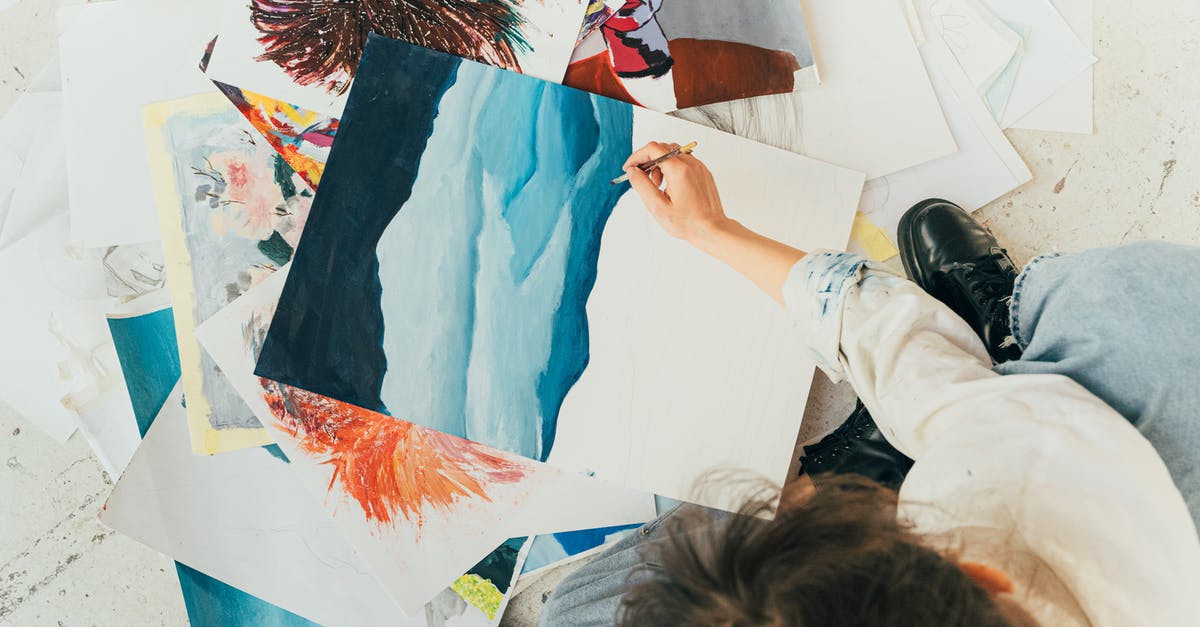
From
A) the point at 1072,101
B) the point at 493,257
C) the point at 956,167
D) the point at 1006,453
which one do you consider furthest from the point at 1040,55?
the point at 493,257

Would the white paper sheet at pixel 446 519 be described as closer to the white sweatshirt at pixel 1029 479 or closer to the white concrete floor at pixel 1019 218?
the white concrete floor at pixel 1019 218

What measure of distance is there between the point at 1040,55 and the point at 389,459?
4.09 ft

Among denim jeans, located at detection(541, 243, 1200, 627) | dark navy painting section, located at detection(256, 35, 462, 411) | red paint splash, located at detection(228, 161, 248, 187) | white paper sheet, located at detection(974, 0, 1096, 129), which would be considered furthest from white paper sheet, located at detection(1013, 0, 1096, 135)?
red paint splash, located at detection(228, 161, 248, 187)

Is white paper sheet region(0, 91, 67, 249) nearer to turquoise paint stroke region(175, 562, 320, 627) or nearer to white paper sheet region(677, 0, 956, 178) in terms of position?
turquoise paint stroke region(175, 562, 320, 627)

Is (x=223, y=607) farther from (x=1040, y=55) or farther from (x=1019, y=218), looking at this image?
(x=1040, y=55)

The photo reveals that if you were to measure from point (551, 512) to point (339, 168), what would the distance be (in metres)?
0.64

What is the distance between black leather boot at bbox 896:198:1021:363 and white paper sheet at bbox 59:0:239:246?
1.17m

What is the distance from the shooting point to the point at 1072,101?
1198 millimetres

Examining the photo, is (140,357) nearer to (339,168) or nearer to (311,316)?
(311,316)

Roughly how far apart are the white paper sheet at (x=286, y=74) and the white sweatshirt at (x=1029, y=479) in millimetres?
634

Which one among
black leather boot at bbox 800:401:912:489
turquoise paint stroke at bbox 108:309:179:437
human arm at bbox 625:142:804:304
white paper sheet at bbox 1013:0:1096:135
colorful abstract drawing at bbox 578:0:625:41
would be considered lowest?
black leather boot at bbox 800:401:912:489

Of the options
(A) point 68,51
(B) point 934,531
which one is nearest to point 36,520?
(A) point 68,51

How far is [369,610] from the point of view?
121 centimetres

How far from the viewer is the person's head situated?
560mm
